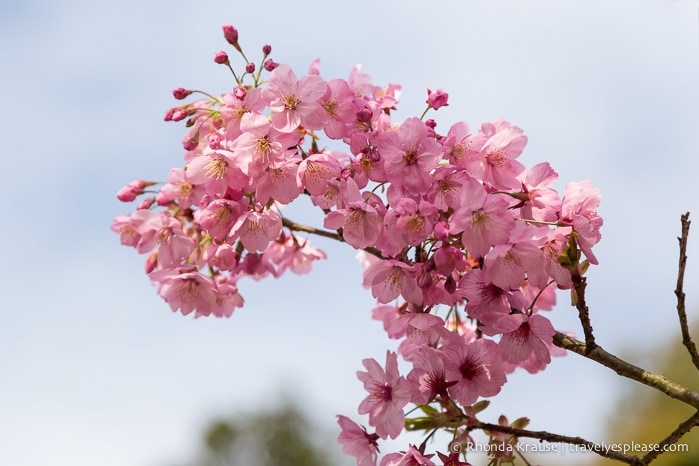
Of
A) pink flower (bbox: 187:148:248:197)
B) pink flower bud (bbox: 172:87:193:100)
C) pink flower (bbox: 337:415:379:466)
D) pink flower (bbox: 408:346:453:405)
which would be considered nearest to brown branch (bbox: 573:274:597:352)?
pink flower (bbox: 408:346:453:405)

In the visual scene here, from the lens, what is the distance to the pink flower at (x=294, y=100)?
1956 mm

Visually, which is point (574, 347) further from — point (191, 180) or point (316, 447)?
point (316, 447)

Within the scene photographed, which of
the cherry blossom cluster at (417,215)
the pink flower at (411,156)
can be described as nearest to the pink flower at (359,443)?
the cherry blossom cluster at (417,215)

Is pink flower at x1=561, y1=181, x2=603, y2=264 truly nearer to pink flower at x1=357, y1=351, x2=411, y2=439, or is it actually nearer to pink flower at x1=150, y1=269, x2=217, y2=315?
pink flower at x1=357, y1=351, x2=411, y2=439

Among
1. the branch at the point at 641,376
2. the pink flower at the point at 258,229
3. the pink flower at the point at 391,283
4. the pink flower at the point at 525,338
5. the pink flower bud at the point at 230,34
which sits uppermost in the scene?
the pink flower bud at the point at 230,34

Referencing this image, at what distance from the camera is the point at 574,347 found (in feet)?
6.28

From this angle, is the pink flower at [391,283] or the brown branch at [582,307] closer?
the brown branch at [582,307]

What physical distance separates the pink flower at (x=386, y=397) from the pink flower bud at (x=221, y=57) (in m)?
0.91

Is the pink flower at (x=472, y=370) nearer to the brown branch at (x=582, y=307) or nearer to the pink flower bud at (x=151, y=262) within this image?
the brown branch at (x=582, y=307)

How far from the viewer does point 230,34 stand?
2.18 m

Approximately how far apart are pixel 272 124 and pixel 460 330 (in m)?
0.98

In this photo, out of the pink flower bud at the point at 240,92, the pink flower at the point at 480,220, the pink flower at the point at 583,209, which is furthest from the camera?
the pink flower bud at the point at 240,92

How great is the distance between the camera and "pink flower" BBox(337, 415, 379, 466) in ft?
6.39

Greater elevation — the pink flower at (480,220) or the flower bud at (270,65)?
the flower bud at (270,65)
